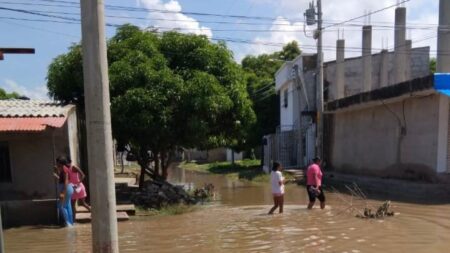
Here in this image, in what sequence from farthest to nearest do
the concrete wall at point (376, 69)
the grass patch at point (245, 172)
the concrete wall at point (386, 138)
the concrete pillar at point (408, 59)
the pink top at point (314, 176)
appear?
the concrete wall at point (376, 69) → the concrete pillar at point (408, 59) → the grass patch at point (245, 172) → the concrete wall at point (386, 138) → the pink top at point (314, 176)

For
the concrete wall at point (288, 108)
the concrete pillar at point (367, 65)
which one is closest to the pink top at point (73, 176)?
the concrete wall at point (288, 108)

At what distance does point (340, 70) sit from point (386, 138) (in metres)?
11.9

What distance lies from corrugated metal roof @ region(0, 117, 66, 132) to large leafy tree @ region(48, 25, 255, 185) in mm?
2302

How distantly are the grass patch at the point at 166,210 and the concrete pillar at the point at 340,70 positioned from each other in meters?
17.2

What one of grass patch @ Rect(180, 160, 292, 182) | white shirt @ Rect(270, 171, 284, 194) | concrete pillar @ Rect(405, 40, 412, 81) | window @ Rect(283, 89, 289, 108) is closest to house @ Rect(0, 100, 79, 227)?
white shirt @ Rect(270, 171, 284, 194)

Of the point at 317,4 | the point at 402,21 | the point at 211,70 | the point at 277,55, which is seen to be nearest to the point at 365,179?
the point at 211,70

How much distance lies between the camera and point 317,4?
24.9 metres

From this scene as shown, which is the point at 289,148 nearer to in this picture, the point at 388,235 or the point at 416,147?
the point at 416,147

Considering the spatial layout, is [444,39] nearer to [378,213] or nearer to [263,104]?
[378,213]

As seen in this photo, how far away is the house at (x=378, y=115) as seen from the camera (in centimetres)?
1603

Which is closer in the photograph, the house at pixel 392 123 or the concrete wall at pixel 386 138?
the house at pixel 392 123


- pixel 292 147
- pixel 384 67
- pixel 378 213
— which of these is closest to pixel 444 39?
pixel 384 67

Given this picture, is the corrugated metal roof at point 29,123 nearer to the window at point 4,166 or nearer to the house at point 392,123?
the window at point 4,166

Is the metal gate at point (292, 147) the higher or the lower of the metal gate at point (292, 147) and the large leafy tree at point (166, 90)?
the lower
